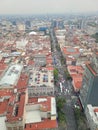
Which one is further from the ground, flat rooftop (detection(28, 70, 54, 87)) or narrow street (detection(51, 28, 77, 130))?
flat rooftop (detection(28, 70, 54, 87))

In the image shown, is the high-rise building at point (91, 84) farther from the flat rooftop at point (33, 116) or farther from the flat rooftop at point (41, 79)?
the flat rooftop at point (41, 79)

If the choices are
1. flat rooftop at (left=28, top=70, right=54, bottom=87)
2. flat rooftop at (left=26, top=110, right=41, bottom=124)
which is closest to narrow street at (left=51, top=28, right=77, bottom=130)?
flat rooftop at (left=28, top=70, right=54, bottom=87)

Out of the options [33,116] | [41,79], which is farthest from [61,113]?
[41,79]

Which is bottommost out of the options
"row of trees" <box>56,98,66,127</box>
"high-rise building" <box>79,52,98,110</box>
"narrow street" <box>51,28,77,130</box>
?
"narrow street" <box>51,28,77,130</box>

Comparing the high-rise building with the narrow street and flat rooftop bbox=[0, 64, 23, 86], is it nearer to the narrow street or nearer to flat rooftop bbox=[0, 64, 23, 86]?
the narrow street

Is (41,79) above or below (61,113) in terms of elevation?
above

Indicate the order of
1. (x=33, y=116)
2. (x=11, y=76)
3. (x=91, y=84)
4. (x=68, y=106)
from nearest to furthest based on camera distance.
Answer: (x=91, y=84)
(x=33, y=116)
(x=68, y=106)
(x=11, y=76)

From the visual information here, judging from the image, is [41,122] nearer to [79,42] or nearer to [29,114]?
[29,114]

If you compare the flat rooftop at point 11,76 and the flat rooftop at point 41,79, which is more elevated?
Answer: the flat rooftop at point 11,76

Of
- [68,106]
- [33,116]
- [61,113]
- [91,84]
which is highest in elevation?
[91,84]

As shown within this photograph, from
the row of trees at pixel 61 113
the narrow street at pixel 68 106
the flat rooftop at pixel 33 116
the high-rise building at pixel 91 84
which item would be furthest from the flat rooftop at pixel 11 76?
the high-rise building at pixel 91 84

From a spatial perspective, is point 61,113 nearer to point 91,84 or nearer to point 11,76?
point 91,84
